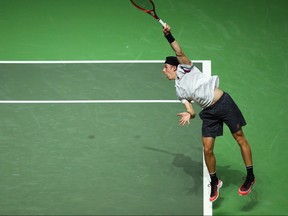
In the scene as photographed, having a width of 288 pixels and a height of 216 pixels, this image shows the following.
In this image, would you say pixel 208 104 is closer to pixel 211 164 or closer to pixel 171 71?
pixel 171 71

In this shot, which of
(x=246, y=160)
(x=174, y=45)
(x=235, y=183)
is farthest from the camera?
(x=235, y=183)

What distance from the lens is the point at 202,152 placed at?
12984mm

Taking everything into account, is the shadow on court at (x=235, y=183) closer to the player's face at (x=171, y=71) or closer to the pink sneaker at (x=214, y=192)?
the pink sneaker at (x=214, y=192)

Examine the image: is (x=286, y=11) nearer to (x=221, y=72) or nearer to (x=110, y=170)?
(x=221, y=72)

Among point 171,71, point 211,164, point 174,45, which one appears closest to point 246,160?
point 211,164

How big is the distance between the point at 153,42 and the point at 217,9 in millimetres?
1587

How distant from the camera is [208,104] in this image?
459 inches

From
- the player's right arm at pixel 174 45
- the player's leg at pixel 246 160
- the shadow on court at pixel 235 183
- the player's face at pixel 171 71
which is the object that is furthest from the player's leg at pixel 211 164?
the player's right arm at pixel 174 45

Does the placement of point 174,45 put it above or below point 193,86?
above

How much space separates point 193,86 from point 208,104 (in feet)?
1.20

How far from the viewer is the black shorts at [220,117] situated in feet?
38.2

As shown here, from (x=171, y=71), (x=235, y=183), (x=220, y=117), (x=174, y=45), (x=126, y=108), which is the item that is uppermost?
(x=174, y=45)

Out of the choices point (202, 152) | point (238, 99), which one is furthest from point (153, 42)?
point (202, 152)

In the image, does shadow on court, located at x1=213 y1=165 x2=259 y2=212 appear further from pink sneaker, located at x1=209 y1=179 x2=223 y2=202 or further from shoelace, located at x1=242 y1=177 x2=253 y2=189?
shoelace, located at x1=242 y1=177 x2=253 y2=189
